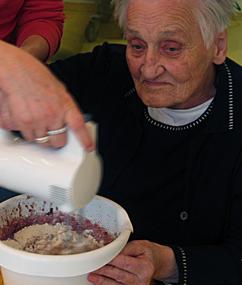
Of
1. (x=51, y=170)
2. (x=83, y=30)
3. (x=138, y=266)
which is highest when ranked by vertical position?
(x=51, y=170)

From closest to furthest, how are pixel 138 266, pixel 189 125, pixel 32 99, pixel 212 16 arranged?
pixel 32 99
pixel 138 266
pixel 212 16
pixel 189 125

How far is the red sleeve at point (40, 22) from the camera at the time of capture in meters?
1.62

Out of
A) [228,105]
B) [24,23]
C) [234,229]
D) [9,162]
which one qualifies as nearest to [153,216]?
[234,229]

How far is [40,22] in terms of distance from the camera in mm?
1647

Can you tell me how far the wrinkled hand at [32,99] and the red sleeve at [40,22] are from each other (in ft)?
2.68

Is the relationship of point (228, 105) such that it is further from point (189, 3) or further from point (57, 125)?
point (57, 125)

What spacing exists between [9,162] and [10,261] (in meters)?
0.18

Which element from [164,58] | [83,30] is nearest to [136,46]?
[164,58]

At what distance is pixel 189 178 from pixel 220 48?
1.05 feet

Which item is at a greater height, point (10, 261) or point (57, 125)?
point (57, 125)

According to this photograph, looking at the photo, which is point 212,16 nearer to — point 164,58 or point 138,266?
point 164,58

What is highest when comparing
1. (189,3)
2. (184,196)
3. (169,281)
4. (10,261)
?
(189,3)

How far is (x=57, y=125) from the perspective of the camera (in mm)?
816

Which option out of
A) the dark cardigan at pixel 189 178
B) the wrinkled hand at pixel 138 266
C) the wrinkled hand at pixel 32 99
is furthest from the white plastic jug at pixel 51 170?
the dark cardigan at pixel 189 178
